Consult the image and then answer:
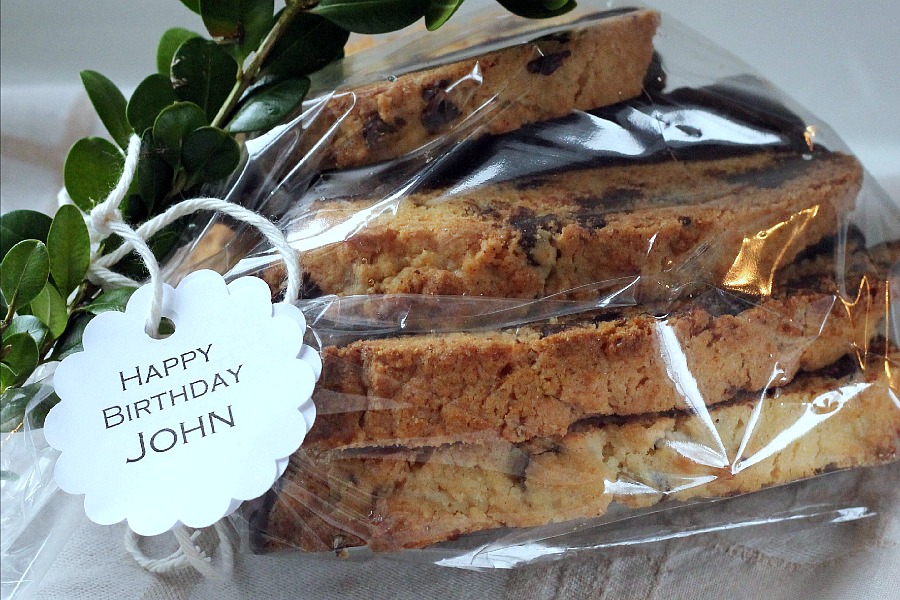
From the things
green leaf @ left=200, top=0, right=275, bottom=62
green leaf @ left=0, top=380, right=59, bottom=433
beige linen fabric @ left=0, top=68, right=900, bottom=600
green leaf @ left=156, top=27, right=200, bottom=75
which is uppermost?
green leaf @ left=200, top=0, right=275, bottom=62

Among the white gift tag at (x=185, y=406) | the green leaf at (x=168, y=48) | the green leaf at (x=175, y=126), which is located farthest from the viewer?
the green leaf at (x=168, y=48)

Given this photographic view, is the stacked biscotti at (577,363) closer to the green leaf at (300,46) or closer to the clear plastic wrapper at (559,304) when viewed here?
the clear plastic wrapper at (559,304)

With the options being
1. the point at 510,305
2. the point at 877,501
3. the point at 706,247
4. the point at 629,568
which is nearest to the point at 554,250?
the point at 510,305

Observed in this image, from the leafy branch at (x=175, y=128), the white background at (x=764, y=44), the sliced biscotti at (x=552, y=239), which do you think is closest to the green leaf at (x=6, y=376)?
the leafy branch at (x=175, y=128)

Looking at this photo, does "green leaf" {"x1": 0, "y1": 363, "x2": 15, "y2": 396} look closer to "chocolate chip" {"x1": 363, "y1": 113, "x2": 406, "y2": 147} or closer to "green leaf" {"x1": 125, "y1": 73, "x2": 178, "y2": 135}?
"green leaf" {"x1": 125, "y1": 73, "x2": 178, "y2": 135}

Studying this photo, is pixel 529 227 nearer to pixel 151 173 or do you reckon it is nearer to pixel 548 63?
pixel 548 63

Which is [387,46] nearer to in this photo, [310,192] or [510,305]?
[310,192]

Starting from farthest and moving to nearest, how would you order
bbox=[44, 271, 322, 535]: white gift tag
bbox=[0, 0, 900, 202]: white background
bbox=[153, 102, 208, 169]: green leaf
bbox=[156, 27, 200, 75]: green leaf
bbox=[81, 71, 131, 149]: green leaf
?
bbox=[0, 0, 900, 202]: white background < bbox=[156, 27, 200, 75]: green leaf < bbox=[81, 71, 131, 149]: green leaf < bbox=[153, 102, 208, 169]: green leaf < bbox=[44, 271, 322, 535]: white gift tag

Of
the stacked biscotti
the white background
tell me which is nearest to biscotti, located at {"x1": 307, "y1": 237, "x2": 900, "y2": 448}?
the stacked biscotti
